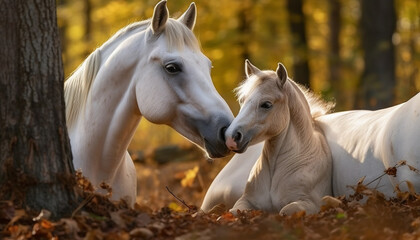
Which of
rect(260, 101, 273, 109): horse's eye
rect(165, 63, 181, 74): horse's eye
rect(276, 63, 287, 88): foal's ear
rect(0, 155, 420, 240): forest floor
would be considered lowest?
rect(0, 155, 420, 240): forest floor

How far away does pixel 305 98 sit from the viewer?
20.7 feet

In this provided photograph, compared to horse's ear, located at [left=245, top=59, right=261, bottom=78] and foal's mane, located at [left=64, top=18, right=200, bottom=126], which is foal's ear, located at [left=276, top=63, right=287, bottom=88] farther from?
foal's mane, located at [left=64, top=18, right=200, bottom=126]

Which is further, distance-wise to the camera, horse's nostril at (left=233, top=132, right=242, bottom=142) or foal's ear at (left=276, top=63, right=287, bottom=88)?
foal's ear at (left=276, top=63, right=287, bottom=88)

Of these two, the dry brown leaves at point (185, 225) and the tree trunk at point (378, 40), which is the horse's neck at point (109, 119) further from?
the tree trunk at point (378, 40)

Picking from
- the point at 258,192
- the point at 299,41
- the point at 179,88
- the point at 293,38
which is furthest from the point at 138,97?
the point at 299,41

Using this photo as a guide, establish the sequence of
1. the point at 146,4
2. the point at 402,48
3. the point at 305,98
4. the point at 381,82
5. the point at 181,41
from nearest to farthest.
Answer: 1. the point at 181,41
2. the point at 305,98
3. the point at 381,82
4. the point at 146,4
5. the point at 402,48

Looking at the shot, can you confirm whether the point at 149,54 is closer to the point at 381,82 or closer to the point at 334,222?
the point at 334,222

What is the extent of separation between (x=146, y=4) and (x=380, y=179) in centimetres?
1125

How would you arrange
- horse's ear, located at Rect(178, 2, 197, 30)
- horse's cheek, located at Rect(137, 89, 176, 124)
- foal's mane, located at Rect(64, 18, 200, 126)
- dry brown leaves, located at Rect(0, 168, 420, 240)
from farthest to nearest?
horse's ear, located at Rect(178, 2, 197, 30) → foal's mane, located at Rect(64, 18, 200, 126) → horse's cheek, located at Rect(137, 89, 176, 124) → dry brown leaves, located at Rect(0, 168, 420, 240)

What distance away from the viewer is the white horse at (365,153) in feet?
18.0

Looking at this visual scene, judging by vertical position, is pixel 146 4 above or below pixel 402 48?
above

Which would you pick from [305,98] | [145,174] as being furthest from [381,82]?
[305,98]

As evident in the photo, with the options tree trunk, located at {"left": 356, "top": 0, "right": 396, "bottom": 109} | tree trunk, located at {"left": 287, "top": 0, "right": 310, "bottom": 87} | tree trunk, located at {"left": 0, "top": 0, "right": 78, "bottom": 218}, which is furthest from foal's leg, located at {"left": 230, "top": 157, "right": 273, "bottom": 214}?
tree trunk, located at {"left": 287, "top": 0, "right": 310, "bottom": 87}

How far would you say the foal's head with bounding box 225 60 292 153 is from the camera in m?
5.65
